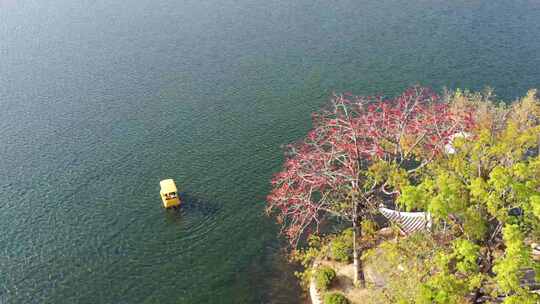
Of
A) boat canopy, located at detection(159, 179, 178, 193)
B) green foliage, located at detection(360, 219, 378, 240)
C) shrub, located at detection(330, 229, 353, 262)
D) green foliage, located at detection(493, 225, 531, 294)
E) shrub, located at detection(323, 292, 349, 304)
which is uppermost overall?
green foliage, located at detection(493, 225, 531, 294)

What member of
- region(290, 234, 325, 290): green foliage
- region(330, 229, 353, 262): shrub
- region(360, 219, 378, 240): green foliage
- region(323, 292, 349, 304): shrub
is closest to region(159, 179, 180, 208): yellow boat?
region(290, 234, 325, 290): green foliage

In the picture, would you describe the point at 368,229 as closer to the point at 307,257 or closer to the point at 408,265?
the point at 307,257

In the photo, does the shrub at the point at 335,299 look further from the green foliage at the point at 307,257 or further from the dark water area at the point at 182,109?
the dark water area at the point at 182,109

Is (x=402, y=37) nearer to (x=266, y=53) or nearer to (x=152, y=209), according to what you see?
(x=266, y=53)

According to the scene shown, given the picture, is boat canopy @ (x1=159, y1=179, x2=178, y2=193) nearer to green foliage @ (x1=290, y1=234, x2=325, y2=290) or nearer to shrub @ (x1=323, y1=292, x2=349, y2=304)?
green foliage @ (x1=290, y1=234, x2=325, y2=290)

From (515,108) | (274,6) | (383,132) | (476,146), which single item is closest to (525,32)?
(515,108)

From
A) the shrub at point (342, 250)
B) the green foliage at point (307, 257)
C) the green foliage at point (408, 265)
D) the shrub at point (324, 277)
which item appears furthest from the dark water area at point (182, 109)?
the green foliage at point (408, 265)

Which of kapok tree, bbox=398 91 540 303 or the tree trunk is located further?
the tree trunk
